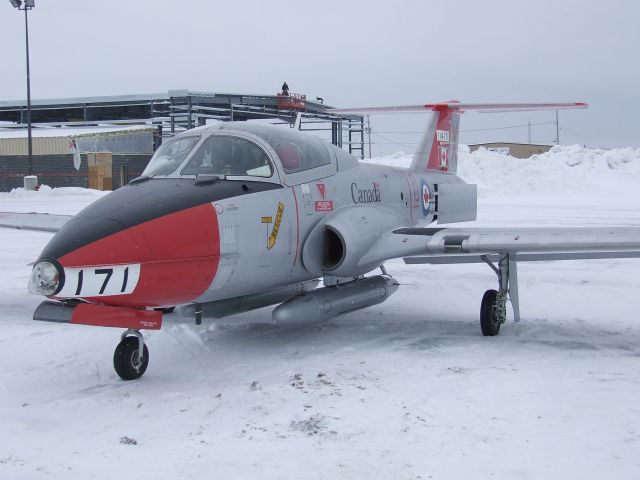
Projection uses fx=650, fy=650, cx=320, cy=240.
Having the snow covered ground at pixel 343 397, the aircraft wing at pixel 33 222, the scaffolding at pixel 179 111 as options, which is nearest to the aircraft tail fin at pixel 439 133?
the snow covered ground at pixel 343 397

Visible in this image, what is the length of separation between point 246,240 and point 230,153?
952 millimetres

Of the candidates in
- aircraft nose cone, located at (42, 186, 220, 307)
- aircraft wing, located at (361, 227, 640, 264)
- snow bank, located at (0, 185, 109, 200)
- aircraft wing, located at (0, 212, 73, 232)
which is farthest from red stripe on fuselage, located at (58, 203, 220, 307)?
snow bank, located at (0, 185, 109, 200)

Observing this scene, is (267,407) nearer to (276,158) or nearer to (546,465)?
(546,465)

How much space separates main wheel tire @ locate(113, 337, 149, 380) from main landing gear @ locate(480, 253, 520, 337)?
12.3 ft

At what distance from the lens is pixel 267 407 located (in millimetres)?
4812

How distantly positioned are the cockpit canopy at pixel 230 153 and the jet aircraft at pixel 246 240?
14mm

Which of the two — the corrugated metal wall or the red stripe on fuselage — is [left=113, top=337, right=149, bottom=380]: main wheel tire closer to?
the red stripe on fuselage

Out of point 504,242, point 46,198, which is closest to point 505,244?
point 504,242

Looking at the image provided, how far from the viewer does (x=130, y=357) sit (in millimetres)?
5484

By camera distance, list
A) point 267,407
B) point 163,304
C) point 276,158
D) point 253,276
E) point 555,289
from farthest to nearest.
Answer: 1. point 555,289
2. point 276,158
3. point 253,276
4. point 163,304
5. point 267,407

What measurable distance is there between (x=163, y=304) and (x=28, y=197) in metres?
28.6

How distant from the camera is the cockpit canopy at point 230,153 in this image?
6164 mm

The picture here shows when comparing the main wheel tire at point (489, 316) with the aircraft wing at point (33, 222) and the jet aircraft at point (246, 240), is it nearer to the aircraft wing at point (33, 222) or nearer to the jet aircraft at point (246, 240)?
the jet aircraft at point (246, 240)

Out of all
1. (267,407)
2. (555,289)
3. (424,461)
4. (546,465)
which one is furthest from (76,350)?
(555,289)
